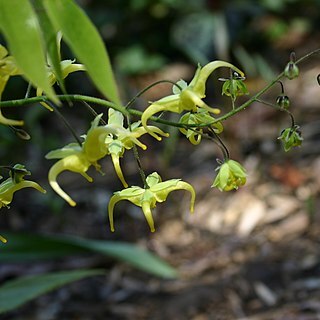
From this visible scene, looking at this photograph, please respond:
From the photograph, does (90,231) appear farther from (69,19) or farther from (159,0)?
(69,19)

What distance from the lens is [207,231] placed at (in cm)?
268

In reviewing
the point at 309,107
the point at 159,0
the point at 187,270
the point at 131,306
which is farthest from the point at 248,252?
the point at 159,0

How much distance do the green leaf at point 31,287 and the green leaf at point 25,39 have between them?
1086 millimetres

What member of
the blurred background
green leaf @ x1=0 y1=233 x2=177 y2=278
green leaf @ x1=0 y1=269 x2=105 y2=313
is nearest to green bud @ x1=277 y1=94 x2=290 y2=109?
green leaf @ x1=0 y1=269 x2=105 y2=313

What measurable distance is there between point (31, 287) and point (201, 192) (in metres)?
1.26

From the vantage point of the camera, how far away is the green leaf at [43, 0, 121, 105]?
0.70m

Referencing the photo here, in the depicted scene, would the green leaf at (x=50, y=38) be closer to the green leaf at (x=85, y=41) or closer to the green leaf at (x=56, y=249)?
the green leaf at (x=85, y=41)

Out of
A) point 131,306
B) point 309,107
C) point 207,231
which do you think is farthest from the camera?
point 309,107

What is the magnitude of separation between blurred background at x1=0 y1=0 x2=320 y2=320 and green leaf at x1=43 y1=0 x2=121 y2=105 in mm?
1510

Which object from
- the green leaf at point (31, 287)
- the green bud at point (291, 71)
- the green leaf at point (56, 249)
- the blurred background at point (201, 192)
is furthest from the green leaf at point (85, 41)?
the blurred background at point (201, 192)

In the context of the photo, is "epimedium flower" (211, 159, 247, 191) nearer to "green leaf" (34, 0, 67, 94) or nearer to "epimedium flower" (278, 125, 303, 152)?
"epimedium flower" (278, 125, 303, 152)

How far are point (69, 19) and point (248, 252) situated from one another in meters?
1.84

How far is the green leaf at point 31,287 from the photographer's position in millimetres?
1722

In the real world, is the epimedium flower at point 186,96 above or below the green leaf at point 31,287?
below
